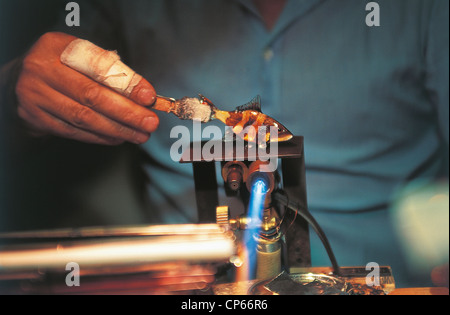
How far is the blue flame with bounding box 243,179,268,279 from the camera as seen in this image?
3.13 ft

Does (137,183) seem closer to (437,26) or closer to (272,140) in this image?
(272,140)

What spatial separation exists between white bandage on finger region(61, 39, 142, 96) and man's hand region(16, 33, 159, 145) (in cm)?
2

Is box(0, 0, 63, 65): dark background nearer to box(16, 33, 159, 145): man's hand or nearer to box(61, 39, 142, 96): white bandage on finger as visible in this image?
box(16, 33, 159, 145): man's hand

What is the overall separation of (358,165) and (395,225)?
0.25 m

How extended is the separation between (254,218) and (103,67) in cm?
62

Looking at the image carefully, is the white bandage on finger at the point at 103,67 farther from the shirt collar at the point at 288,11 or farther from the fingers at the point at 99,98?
the shirt collar at the point at 288,11

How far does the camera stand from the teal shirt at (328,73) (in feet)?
3.80

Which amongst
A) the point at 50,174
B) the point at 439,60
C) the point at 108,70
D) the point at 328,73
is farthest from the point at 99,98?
the point at 439,60

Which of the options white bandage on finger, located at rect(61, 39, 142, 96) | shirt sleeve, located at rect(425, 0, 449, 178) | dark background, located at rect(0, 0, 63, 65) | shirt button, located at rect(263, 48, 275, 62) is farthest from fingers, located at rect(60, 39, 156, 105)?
shirt sleeve, located at rect(425, 0, 449, 178)

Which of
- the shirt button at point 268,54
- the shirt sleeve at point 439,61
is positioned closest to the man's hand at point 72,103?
the shirt button at point 268,54

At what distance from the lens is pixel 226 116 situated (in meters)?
1.12

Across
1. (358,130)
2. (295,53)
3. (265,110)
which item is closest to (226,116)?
(265,110)

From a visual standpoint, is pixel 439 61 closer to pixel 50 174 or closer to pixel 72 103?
pixel 72 103
